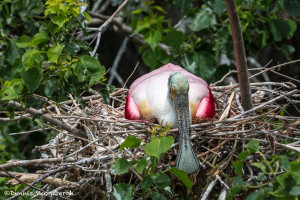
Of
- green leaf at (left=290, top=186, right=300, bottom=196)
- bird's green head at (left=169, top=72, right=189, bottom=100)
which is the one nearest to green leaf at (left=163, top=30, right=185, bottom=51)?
bird's green head at (left=169, top=72, right=189, bottom=100)

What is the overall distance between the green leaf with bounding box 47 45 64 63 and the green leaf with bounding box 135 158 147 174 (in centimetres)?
75

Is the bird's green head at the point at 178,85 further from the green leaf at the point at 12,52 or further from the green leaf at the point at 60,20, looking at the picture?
the green leaf at the point at 12,52

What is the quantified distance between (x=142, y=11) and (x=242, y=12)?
1.02 m

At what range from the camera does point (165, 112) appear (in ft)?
11.7

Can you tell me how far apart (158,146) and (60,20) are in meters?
0.95

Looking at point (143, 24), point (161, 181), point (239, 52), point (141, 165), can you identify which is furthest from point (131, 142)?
point (143, 24)

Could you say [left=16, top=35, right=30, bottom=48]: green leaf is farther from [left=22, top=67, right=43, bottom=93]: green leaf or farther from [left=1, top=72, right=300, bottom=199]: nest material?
[left=22, top=67, right=43, bottom=93]: green leaf

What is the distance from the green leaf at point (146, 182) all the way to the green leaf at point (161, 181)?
3 cm

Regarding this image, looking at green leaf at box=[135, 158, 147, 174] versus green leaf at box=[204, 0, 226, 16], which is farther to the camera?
green leaf at box=[204, 0, 226, 16]

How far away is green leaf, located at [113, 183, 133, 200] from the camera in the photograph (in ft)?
10.2

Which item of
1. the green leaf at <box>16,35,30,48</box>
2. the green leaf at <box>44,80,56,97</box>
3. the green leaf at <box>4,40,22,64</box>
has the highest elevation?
the green leaf at <box>44,80,56,97</box>

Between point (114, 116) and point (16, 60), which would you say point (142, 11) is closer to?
point (16, 60)

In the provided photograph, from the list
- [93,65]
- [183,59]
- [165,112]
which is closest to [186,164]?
[165,112]

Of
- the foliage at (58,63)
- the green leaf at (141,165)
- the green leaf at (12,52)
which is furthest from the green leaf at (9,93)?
the green leaf at (12,52)
